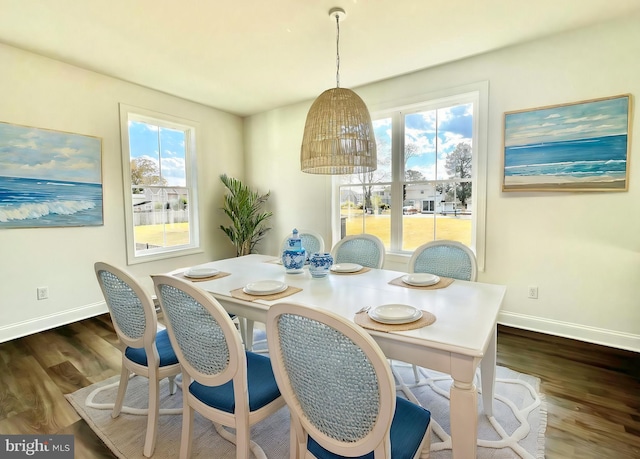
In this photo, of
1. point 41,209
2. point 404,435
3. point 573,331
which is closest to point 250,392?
point 404,435

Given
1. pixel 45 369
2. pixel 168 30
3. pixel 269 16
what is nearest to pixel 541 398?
pixel 269 16

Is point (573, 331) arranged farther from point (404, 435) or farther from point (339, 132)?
point (339, 132)

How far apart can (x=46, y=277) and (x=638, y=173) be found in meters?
5.05

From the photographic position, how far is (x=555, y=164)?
259 centimetres

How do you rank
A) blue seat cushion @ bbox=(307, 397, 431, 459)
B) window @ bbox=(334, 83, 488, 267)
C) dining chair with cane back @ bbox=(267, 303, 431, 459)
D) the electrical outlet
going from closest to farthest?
dining chair with cane back @ bbox=(267, 303, 431, 459) → blue seat cushion @ bbox=(307, 397, 431, 459) → the electrical outlet → window @ bbox=(334, 83, 488, 267)

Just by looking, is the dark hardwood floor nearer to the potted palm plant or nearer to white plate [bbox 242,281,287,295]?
white plate [bbox 242,281,287,295]

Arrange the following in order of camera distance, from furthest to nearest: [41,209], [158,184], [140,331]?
1. [158,184]
2. [41,209]
3. [140,331]

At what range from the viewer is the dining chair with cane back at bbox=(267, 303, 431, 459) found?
820mm

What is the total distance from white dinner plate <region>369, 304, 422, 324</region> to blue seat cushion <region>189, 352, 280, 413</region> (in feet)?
1.69

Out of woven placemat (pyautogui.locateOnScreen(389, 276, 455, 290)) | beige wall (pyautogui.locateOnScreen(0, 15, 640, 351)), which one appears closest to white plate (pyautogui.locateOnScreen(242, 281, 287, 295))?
woven placemat (pyautogui.locateOnScreen(389, 276, 455, 290))

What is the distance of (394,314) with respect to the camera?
1293mm

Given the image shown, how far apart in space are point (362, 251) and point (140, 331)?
5.36ft

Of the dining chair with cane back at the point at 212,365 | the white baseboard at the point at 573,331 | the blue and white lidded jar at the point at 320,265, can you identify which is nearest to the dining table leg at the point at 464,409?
the dining chair with cane back at the point at 212,365

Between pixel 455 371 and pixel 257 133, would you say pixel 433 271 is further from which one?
pixel 257 133
